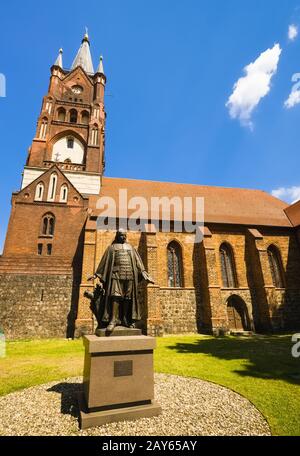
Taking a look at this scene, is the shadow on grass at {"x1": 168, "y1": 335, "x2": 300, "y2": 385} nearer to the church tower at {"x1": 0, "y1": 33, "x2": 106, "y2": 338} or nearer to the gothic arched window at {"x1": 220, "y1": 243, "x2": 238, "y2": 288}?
the gothic arched window at {"x1": 220, "y1": 243, "x2": 238, "y2": 288}

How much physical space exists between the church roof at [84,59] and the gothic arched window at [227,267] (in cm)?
2900

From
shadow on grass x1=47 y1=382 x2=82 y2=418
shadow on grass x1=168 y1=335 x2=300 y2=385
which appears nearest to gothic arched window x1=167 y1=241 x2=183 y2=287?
shadow on grass x1=168 y1=335 x2=300 y2=385

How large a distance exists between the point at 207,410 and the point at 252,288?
47.3ft

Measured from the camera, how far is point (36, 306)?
14.6 meters

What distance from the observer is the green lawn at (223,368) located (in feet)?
15.7

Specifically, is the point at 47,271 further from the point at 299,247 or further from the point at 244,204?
the point at 299,247

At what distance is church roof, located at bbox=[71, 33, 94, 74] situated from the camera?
30.9 m

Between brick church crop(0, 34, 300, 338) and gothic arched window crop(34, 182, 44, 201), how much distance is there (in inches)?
3.1

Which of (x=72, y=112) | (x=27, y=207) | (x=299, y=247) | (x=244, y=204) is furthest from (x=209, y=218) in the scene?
(x=72, y=112)

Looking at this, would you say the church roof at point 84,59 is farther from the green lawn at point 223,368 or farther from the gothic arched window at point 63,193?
the green lawn at point 223,368

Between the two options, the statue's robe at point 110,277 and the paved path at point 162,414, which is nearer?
the paved path at point 162,414

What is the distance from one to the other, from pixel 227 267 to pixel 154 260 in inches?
250

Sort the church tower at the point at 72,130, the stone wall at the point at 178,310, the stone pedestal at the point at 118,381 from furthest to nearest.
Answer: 1. the church tower at the point at 72,130
2. the stone wall at the point at 178,310
3. the stone pedestal at the point at 118,381

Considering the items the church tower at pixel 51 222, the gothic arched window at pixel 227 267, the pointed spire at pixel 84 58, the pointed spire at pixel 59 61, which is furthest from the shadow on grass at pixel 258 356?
the pointed spire at pixel 84 58
